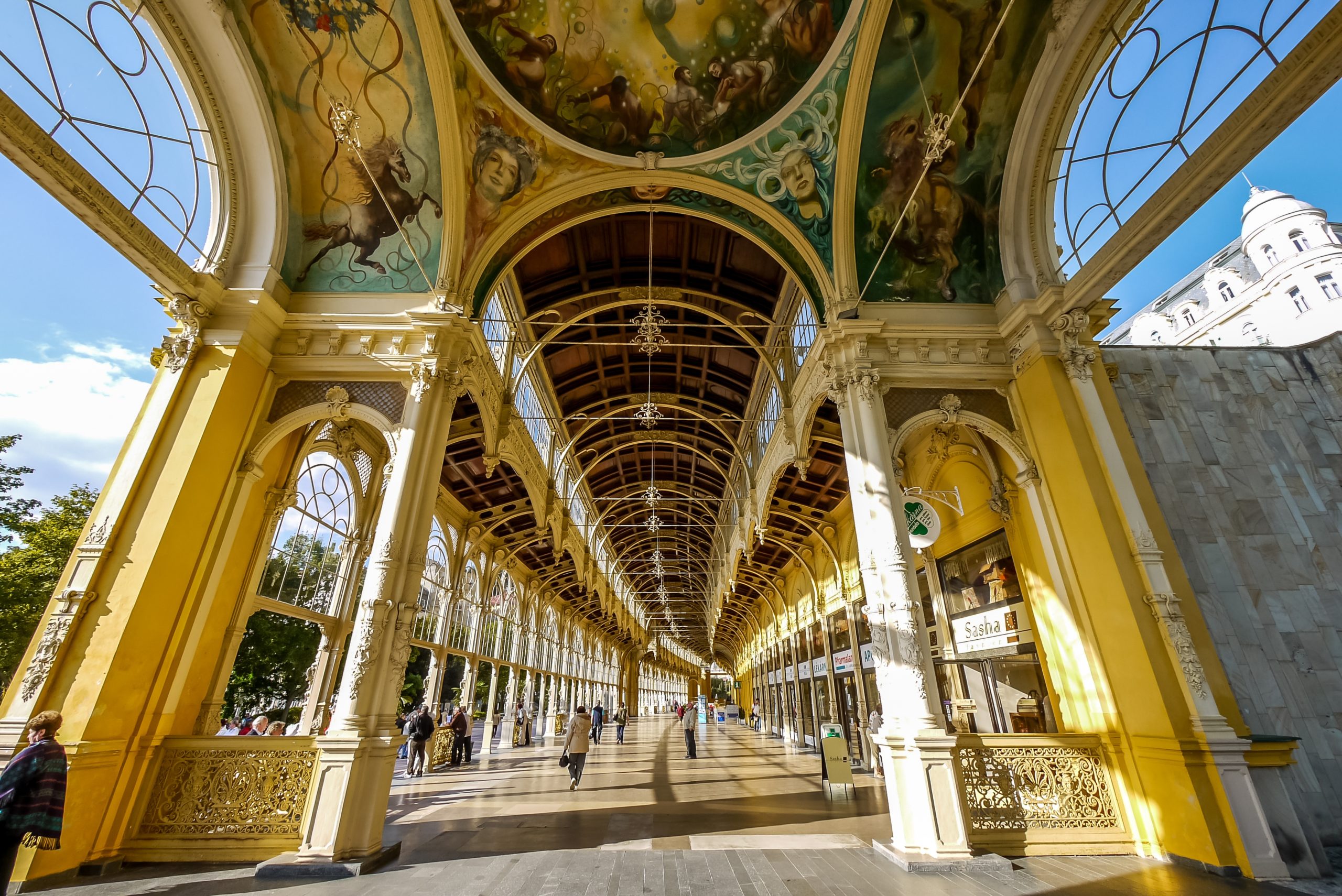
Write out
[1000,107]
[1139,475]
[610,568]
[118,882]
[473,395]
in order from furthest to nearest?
1. [610,568]
2. [473,395]
3. [1000,107]
4. [1139,475]
5. [118,882]

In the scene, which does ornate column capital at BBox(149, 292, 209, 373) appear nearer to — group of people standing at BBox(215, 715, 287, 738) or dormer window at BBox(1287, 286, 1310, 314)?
group of people standing at BBox(215, 715, 287, 738)

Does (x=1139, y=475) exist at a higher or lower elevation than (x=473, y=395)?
lower

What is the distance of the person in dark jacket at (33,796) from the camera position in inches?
159

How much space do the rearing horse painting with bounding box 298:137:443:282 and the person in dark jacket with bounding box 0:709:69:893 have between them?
7038 mm

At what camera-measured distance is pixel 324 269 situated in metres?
8.87

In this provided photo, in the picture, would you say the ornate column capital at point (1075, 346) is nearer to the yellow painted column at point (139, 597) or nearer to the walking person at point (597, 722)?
the yellow painted column at point (139, 597)

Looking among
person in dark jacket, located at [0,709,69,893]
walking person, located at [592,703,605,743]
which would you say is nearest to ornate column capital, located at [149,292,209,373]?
person in dark jacket, located at [0,709,69,893]

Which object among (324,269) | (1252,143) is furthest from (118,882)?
(1252,143)

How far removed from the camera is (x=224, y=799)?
248 inches

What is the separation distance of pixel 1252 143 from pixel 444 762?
2044cm

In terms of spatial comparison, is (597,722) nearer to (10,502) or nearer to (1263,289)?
(10,502)

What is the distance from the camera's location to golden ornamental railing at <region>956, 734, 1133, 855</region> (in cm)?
628

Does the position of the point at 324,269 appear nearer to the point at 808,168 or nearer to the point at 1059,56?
the point at 808,168

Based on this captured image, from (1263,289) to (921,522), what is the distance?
2897 centimetres
